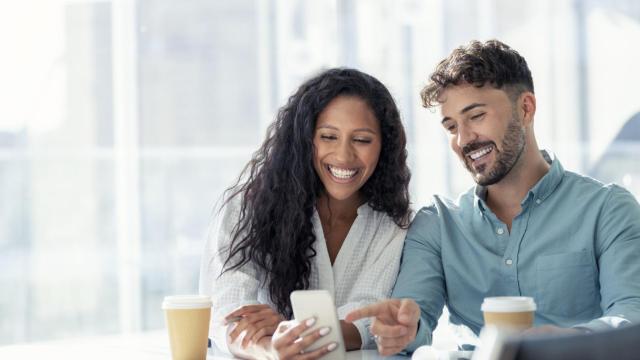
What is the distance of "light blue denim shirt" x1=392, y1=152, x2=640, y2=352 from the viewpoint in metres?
1.83

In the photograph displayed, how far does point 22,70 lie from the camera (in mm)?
3797

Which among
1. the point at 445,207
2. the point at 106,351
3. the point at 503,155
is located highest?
the point at 503,155

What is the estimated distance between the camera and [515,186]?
1.98 m

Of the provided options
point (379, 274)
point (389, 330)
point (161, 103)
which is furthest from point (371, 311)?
point (161, 103)

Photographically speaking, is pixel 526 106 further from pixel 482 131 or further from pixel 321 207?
pixel 321 207

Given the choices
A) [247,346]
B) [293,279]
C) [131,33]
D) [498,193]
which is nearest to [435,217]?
[498,193]

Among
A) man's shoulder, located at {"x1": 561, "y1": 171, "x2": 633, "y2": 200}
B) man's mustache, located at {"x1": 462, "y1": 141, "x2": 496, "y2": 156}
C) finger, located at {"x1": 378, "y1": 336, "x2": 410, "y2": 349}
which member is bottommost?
finger, located at {"x1": 378, "y1": 336, "x2": 410, "y2": 349}

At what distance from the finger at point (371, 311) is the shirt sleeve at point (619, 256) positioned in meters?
0.41

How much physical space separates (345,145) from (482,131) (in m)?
0.30

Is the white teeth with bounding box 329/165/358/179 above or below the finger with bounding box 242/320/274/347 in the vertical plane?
above

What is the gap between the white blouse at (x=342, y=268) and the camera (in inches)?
71.0

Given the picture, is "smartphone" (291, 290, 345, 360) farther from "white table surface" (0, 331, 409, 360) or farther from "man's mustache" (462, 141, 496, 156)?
"man's mustache" (462, 141, 496, 156)

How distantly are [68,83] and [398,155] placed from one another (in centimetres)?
224

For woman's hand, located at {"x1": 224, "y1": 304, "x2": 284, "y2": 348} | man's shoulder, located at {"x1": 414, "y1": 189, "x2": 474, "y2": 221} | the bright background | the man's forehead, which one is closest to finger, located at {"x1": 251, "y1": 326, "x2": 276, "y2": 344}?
woman's hand, located at {"x1": 224, "y1": 304, "x2": 284, "y2": 348}
